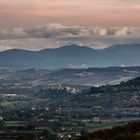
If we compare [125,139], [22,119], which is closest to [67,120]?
[22,119]

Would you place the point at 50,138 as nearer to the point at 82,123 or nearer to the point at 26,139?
the point at 26,139

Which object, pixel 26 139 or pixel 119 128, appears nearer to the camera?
pixel 119 128

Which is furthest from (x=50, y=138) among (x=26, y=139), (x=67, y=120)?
(x=67, y=120)

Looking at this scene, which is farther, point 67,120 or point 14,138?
point 67,120

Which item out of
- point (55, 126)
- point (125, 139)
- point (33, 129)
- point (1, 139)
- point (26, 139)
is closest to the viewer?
point (125, 139)

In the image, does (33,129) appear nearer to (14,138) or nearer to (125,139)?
(14,138)

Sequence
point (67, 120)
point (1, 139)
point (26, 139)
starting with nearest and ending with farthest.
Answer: point (26, 139) → point (1, 139) → point (67, 120)

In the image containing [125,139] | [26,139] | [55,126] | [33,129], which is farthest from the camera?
[55,126]

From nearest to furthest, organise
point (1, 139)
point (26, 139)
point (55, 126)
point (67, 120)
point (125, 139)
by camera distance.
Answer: point (125, 139)
point (26, 139)
point (1, 139)
point (55, 126)
point (67, 120)

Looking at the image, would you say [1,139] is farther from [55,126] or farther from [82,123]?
[82,123]

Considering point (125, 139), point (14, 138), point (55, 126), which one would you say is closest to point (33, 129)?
point (55, 126)
